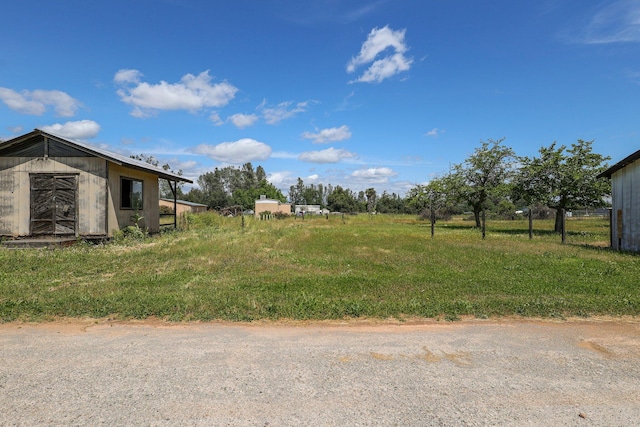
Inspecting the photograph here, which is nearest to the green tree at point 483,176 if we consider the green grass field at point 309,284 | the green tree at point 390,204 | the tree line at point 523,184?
the tree line at point 523,184

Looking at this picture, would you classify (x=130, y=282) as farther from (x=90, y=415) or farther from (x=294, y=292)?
(x=90, y=415)

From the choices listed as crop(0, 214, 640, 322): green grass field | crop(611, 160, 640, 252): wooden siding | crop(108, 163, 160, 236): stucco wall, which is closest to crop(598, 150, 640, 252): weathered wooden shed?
crop(611, 160, 640, 252): wooden siding

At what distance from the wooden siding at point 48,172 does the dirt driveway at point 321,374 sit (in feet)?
34.1

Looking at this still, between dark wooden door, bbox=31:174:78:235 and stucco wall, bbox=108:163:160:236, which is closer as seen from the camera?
dark wooden door, bbox=31:174:78:235

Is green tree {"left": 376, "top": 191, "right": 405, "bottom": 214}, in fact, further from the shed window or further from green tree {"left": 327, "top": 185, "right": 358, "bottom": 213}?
the shed window

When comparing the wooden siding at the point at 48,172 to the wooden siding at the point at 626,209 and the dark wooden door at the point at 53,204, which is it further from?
the wooden siding at the point at 626,209

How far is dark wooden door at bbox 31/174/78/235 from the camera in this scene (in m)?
13.7

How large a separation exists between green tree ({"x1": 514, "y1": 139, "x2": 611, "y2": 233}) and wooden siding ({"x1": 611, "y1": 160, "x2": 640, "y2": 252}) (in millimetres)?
6737

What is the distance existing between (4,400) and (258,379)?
6.56 ft

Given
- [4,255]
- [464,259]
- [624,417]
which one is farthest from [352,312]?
[4,255]

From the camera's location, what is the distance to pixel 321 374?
3400 millimetres

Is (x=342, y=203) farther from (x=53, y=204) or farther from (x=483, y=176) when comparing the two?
(x=53, y=204)

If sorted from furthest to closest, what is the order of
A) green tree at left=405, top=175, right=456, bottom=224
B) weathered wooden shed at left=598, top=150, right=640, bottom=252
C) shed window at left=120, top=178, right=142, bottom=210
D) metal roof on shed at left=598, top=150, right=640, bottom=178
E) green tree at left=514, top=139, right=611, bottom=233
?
green tree at left=405, top=175, right=456, bottom=224, green tree at left=514, top=139, right=611, bottom=233, shed window at left=120, top=178, right=142, bottom=210, weathered wooden shed at left=598, top=150, right=640, bottom=252, metal roof on shed at left=598, top=150, right=640, bottom=178

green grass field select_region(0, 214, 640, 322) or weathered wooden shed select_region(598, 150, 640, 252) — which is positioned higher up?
weathered wooden shed select_region(598, 150, 640, 252)
